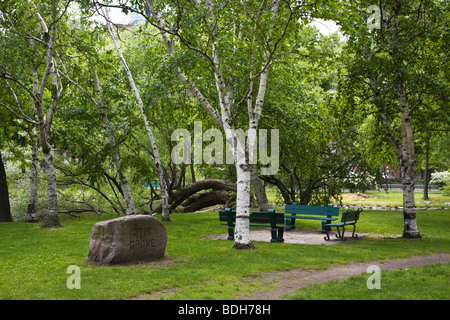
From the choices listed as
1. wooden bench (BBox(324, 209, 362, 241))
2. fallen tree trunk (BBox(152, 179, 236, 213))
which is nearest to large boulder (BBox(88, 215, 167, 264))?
wooden bench (BBox(324, 209, 362, 241))

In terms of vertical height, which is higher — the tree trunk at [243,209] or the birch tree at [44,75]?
the birch tree at [44,75]

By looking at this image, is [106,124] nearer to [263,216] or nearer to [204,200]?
[263,216]

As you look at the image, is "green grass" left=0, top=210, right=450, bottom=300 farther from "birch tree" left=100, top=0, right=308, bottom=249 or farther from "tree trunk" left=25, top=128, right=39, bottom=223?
"tree trunk" left=25, top=128, right=39, bottom=223

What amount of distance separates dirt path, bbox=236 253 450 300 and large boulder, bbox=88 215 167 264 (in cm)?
264

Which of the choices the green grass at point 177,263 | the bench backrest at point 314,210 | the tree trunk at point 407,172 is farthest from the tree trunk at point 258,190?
the tree trunk at point 407,172

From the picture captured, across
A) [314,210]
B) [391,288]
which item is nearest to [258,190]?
[314,210]

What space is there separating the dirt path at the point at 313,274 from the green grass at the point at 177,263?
0.21 meters

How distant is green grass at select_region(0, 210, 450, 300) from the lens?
6.80 m

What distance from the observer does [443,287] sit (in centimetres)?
678

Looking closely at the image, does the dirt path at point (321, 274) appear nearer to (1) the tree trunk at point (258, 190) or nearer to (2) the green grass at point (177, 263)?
(2) the green grass at point (177, 263)

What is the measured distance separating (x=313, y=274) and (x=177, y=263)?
277 centimetres

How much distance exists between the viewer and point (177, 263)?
29.9 feet

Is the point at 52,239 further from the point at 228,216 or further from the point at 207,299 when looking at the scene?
the point at 207,299

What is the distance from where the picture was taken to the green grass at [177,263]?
22.3ft
